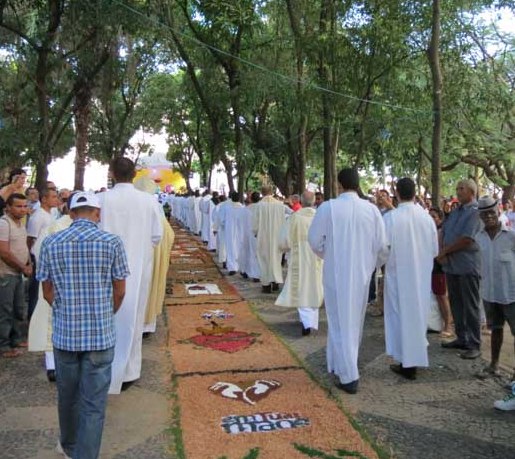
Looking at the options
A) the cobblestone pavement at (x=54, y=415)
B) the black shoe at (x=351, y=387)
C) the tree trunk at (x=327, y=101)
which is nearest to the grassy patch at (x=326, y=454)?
the cobblestone pavement at (x=54, y=415)

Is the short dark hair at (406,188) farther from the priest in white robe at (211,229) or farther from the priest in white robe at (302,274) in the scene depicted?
the priest in white robe at (211,229)

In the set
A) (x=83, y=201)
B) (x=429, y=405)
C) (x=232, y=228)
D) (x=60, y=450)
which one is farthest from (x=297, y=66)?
(x=60, y=450)

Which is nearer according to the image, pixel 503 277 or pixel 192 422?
pixel 192 422

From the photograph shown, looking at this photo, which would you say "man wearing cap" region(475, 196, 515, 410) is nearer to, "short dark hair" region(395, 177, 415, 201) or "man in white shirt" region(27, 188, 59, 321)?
"short dark hair" region(395, 177, 415, 201)

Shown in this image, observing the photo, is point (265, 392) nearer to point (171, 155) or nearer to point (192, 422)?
point (192, 422)

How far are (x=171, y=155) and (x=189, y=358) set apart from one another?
4043cm

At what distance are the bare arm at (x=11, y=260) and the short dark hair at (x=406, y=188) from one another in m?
4.10

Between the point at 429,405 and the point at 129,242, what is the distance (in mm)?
3037

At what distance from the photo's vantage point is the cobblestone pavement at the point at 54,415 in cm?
450

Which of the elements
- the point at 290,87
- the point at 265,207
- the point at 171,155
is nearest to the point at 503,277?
the point at 265,207

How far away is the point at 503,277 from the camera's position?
5805 millimetres

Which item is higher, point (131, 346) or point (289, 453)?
point (131, 346)

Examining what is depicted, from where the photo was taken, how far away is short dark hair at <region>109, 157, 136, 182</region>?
5.66 m

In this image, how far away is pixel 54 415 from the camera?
17.0 feet
